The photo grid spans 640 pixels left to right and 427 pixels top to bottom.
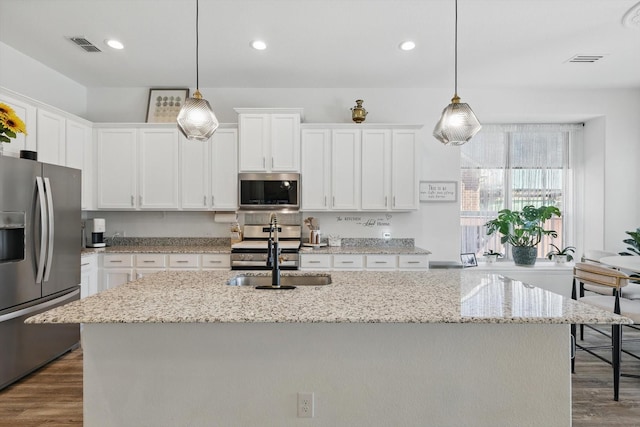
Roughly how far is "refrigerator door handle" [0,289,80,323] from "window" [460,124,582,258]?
4582mm

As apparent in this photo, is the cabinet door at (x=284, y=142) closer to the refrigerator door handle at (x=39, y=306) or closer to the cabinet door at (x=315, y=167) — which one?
the cabinet door at (x=315, y=167)

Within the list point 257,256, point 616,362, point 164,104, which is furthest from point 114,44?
point 616,362

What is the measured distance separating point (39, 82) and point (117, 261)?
2067mm

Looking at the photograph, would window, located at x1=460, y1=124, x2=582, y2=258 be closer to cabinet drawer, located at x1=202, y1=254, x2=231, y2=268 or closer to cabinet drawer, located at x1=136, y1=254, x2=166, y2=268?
cabinet drawer, located at x1=202, y1=254, x2=231, y2=268

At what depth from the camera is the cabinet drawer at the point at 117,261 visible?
3.79m

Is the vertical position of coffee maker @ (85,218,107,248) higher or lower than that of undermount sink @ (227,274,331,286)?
higher

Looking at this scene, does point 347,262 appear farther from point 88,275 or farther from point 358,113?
point 88,275

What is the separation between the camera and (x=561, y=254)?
4.61 m

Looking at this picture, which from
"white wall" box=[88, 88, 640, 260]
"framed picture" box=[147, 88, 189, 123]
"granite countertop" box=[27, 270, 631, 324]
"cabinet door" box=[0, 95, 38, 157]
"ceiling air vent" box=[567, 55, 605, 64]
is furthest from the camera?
"white wall" box=[88, 88, 640, 260]

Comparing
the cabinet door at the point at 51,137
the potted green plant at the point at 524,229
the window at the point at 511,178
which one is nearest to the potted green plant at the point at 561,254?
the window at the point at 511,178

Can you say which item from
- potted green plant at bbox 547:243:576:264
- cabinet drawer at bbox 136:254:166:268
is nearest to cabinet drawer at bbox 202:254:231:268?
cabinet drawer at bbox 136:254:166:268

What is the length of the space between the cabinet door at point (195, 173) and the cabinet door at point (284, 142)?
0.70 meters

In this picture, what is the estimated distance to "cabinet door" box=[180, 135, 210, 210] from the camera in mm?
4020

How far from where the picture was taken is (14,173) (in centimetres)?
254
